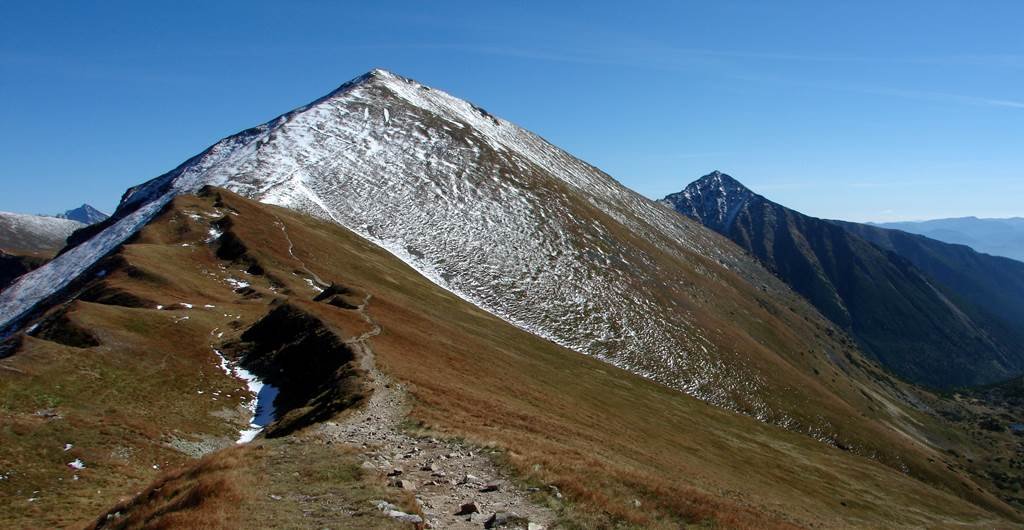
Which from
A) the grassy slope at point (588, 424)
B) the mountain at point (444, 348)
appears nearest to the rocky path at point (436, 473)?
the mountain at point (444, 348)

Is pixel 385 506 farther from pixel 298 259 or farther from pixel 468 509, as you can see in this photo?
pixel 298 259

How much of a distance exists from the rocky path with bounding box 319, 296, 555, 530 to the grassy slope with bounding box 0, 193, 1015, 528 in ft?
3.94

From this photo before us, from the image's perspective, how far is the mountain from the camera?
1027 inches

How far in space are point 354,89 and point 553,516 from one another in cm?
18234

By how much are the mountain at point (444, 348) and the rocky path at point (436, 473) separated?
28cm

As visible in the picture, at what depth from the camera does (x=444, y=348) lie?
54688mm

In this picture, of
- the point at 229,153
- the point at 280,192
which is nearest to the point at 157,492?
the point at 280,192

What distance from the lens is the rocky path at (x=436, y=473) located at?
1753 centimetres

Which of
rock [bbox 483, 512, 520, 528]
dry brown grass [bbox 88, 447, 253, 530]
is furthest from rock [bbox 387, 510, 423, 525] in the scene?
dry brown grass [bbox 88, 447, 253, 530]

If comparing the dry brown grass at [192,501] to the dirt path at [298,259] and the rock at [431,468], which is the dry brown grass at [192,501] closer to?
the rock at [431,468]

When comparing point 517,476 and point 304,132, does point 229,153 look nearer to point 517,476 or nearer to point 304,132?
point 304,132

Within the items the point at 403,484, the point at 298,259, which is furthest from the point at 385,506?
the point at 298,259

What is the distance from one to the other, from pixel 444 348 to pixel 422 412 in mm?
25311

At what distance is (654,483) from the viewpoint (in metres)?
23.0
